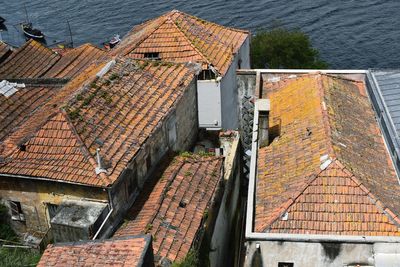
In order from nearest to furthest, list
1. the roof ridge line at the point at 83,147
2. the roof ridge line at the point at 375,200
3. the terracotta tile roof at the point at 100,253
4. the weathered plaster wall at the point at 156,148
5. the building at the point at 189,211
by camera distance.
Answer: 1. the terracotta tile roof at the point at 100,253
2. the roof ridge line at the point at 375,200
3. the building at the point at 189,211
4. the roof ridge line at the point at 83,147
5. the weathered plaster wall at the point at 156,148

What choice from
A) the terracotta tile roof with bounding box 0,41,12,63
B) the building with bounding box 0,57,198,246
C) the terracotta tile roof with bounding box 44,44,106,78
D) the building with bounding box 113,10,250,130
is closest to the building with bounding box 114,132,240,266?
the building with bounding box 0,57,198,246

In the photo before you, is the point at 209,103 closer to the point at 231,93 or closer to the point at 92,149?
the point at 231,93

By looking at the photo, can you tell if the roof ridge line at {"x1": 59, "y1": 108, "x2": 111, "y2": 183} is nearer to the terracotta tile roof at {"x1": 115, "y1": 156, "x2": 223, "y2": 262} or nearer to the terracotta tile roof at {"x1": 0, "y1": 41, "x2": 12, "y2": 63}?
the terracotta tile roof at {"x1": 115, "y1": 156, "x2": 223, "y2": 262}

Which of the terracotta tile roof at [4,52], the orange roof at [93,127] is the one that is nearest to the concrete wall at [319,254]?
the orange roof at [93,127]

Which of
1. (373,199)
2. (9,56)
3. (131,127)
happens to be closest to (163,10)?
(9,56)

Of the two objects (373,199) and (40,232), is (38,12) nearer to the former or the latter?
(40,232)

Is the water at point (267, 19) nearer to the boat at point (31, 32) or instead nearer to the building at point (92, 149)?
the boat at point (31, 32)

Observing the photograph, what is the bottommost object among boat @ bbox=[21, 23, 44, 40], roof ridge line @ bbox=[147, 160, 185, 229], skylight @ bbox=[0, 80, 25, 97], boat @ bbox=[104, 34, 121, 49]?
roof ridge line @ bbox=[147, 160, 185, 229]
